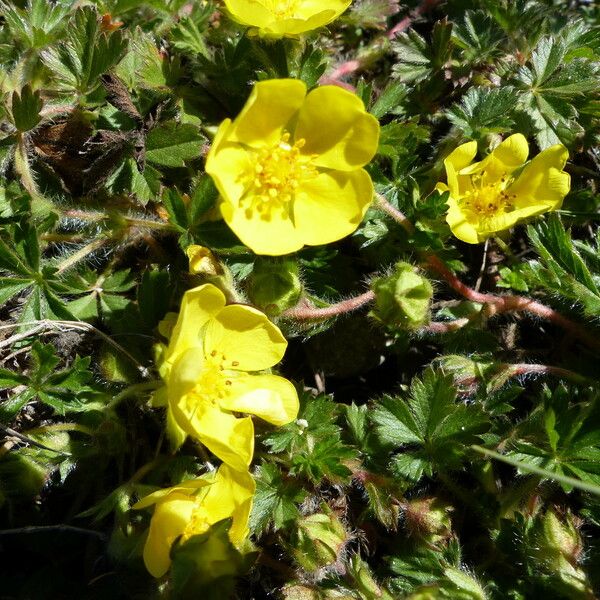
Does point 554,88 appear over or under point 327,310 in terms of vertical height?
over

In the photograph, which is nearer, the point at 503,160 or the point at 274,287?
the point at 274,287

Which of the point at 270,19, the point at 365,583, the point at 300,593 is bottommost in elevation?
the point at 300,593

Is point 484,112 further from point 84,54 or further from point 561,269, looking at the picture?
point 84,54

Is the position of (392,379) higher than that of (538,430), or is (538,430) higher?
(538,430)

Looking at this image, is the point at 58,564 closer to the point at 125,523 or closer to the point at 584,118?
the point at 125,523

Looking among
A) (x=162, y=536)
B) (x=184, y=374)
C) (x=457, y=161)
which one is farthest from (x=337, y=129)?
(x=162, y=536)

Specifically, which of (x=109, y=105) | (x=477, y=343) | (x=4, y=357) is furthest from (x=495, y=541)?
(x=109, y=105)
